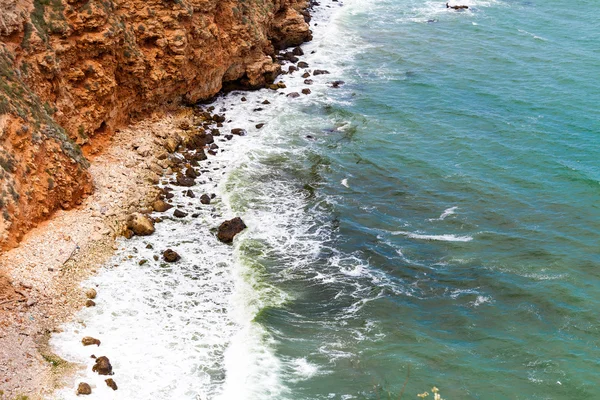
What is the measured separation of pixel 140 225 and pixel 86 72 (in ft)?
34.4

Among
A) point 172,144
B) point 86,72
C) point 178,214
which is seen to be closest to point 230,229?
point 178,214

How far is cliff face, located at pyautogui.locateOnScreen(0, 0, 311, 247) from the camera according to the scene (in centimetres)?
2819

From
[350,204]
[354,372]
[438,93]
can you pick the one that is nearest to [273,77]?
[438,93]

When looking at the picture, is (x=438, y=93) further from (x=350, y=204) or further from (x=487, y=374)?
(x=487, y=374)

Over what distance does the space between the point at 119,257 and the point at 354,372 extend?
40.9 ft

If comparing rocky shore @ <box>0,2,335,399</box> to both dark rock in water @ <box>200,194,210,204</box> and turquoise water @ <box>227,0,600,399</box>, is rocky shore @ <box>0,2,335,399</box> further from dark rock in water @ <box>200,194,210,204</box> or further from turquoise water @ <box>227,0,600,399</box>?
turquoise water @ <box>227,0,600,399</box>

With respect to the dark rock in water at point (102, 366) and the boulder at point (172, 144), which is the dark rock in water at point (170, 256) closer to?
the dark rock in water at point (102, 366)

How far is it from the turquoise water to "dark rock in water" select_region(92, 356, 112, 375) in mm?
6487

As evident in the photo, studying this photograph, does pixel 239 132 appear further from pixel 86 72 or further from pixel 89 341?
pixel 89 341

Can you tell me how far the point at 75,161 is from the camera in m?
30.8

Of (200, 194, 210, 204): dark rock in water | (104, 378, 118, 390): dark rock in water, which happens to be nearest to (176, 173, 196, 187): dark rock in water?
(200, 194, 210, 204): dark rock in water

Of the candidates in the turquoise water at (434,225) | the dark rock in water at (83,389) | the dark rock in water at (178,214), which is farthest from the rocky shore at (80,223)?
the turquoise water at (434,225)

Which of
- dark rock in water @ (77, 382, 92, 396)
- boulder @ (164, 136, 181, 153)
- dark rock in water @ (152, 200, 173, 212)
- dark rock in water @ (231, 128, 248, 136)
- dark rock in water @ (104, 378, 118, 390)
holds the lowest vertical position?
dark rock in water @ (104, 378, 118, 390)

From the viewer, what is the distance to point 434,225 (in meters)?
33.7
